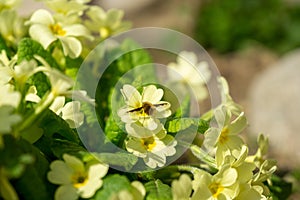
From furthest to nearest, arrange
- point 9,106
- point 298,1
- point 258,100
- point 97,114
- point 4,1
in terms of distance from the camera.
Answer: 1. point 298,1
2. point 258,100
3. point 4,1
4. point 97,114
5. point 9,106

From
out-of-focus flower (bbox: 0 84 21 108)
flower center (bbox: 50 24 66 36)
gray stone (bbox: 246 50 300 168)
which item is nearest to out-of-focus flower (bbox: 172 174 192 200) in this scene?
out-of-focus flower (bbox: 0 84 21 108)

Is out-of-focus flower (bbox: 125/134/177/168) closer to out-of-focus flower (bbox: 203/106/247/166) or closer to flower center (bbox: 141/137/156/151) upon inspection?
flower center (bbox: 141/137/156/151)

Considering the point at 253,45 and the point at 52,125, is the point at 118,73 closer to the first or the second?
the point at 52,125

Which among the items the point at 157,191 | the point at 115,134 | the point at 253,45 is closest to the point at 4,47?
the point at 115,134

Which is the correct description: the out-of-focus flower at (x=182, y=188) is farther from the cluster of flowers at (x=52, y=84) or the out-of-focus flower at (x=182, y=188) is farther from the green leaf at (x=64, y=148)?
the green leaf at (x=64, y=148)

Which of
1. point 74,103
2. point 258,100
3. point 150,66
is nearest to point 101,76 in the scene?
point 150,66

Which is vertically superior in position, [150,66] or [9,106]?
[9,106]

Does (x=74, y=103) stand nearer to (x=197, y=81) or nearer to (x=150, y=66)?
(x=150, y=66)

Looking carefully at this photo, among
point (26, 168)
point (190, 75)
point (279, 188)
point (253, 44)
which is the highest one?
point (26, 168)
